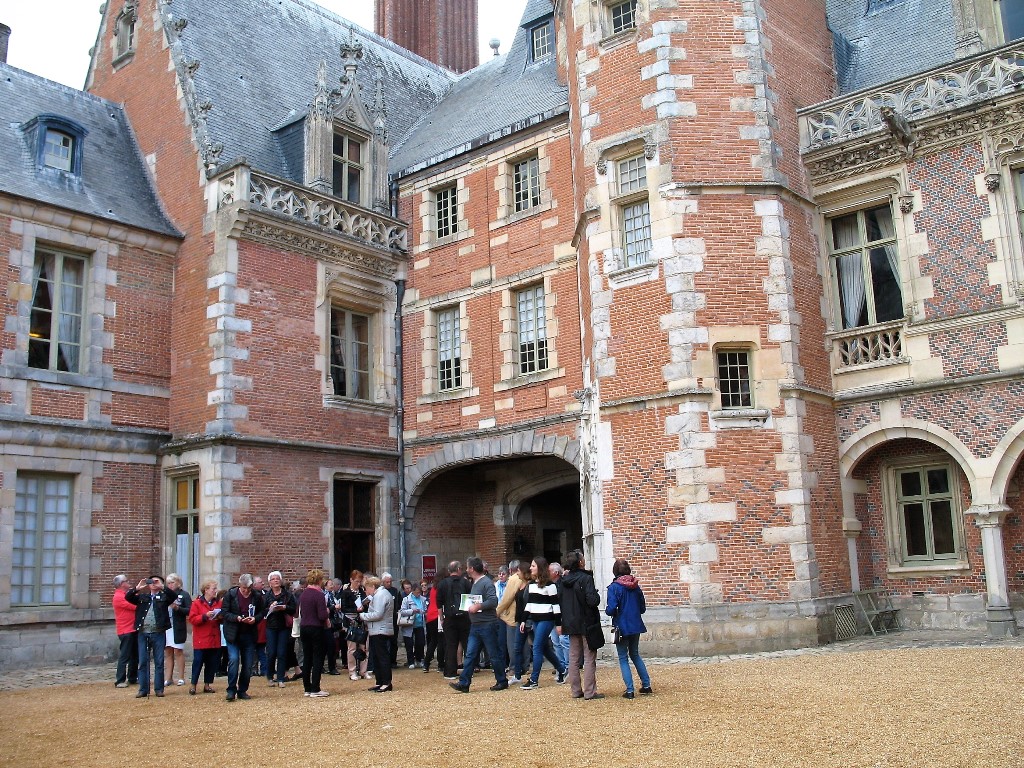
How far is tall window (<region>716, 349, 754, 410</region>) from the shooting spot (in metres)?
13.9

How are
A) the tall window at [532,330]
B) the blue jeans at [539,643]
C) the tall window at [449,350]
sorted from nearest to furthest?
1. the blue jeans at [539,643]
2. the tall window at [532,330]
3. the tall window at [449,350]

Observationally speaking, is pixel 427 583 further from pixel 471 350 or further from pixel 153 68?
pixel 153 68

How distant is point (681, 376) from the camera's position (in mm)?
13711

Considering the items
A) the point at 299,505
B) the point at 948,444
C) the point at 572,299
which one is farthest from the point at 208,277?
the point at 948,444

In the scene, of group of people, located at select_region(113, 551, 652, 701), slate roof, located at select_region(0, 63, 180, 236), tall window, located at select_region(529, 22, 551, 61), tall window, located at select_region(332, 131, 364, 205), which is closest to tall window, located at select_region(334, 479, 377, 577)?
group of people, located at select_region(113, 551, 652, 701)

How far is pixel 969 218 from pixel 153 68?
1416 centimetres

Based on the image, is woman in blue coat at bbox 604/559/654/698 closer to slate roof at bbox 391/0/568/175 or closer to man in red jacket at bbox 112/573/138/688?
man in red jacket at bbox 112/573/138/688

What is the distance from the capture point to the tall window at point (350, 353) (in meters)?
18.0

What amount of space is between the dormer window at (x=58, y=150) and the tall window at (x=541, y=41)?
8981 millimetres

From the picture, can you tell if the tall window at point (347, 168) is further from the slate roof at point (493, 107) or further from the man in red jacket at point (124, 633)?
the man in red jacket at point (124, 633)

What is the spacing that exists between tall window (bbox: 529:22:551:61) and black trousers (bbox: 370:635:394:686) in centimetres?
1320

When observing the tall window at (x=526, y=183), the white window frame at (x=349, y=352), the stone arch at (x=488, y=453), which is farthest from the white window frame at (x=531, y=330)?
the white window frame at (x=349, y=352)

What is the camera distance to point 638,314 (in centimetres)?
1429

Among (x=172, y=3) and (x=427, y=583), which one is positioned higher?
(x=172, y=3)
